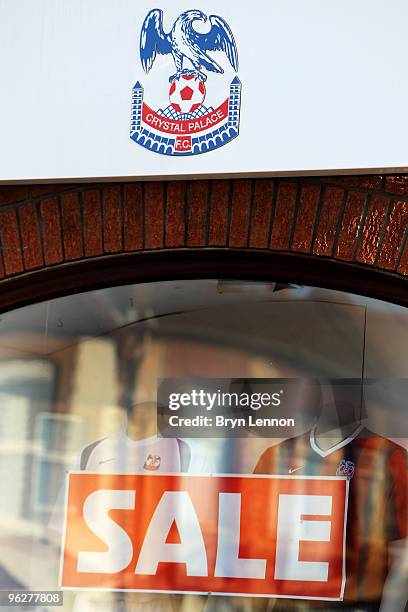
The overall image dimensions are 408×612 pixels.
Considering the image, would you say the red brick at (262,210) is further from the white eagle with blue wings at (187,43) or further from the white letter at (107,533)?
the white letter at (107,533)

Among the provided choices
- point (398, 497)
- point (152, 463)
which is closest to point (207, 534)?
point (152, 463)

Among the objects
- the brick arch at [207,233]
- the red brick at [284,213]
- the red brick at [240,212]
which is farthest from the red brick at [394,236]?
the red brick at [240,212]

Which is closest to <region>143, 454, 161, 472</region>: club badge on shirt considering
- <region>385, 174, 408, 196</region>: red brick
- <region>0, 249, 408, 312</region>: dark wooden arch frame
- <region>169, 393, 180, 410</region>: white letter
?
<region>169, 393, 180, 410</region>: white letter

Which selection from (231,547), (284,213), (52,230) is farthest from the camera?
(52,230)

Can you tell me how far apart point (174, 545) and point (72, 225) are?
1466 millimetres

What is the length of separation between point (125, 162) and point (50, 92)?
1.53ft

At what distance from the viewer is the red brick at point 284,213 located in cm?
423

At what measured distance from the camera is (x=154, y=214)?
4.36 meters

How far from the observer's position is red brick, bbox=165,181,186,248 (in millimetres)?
4336

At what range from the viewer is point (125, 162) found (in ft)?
14.0

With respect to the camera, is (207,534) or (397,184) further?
(207,534)

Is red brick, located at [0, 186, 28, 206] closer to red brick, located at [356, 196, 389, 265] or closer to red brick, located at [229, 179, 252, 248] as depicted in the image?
red brick, located at [229, 179, 252, 248]

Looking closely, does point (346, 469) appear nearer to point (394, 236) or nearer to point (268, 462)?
point (268, 462)

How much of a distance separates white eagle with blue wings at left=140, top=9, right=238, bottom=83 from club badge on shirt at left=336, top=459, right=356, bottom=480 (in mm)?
1733
